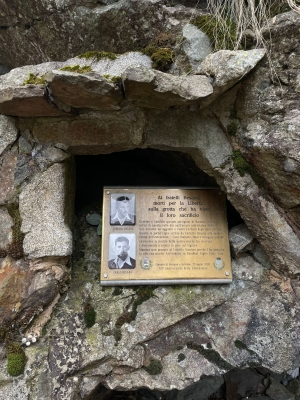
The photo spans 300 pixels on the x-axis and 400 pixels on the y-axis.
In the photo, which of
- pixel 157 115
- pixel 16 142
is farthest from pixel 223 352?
pixel 16 142

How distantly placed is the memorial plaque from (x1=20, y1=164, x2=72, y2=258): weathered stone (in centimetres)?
35

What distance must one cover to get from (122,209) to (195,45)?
140 centimetres

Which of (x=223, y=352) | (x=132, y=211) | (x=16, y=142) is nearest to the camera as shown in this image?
(x=223, y=352)

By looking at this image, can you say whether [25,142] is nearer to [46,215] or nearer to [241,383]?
[46,215]

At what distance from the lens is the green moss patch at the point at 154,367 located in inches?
82.8

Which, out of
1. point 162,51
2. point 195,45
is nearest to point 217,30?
point 195,45

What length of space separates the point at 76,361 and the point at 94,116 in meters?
1.75

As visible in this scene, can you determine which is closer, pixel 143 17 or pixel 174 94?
pixel 174 94

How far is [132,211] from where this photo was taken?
251cm

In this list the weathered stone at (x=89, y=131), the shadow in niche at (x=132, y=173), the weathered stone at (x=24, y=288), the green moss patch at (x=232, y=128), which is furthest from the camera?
the shadow in niche at (x=132, y=173)

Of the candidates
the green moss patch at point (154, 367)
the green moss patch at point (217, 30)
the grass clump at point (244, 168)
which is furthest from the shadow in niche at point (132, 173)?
the green moss patch at point (154, 367)

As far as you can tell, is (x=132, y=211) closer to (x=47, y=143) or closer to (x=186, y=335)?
(x=47, y=143)

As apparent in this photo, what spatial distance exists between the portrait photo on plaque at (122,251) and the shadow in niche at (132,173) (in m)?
0.48

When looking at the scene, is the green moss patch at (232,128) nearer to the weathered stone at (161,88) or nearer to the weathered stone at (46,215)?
the weathered stone at (161,88)
